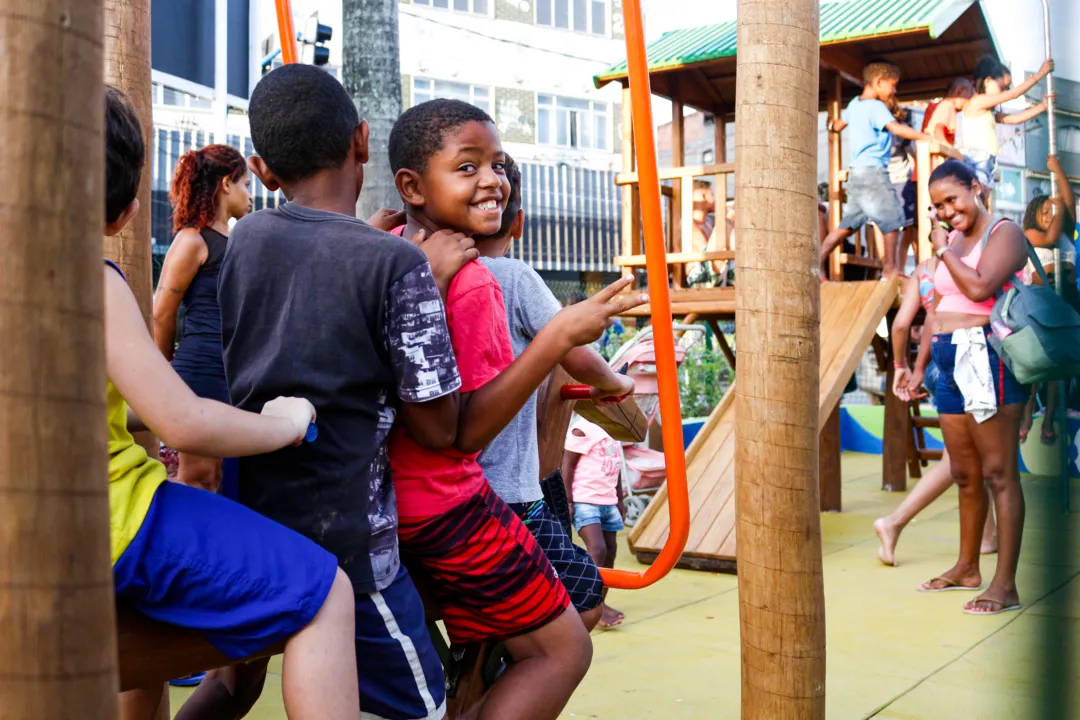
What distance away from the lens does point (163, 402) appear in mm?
1545

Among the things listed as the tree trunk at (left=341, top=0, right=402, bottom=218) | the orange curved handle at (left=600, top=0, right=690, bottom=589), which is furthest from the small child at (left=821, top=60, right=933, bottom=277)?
the orange curved handle at (left=600, top=0, right=690, bottom=589)

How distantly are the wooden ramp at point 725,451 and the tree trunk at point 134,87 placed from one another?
3196 mm

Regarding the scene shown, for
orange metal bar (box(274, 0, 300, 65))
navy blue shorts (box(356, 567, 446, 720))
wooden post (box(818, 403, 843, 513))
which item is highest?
orange metal bar (box(274, 0, 300, 65))

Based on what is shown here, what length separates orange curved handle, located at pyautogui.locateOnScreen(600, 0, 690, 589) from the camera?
2.09 metres

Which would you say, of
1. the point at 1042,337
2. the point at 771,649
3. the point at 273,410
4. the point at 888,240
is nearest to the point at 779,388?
the point at 771,649

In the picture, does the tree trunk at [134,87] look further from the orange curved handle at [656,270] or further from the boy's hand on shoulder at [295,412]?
the orange curved handle at [656,270]

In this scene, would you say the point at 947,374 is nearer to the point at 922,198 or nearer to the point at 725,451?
the point at 725,451

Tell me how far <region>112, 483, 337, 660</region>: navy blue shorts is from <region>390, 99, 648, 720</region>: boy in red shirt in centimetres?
36

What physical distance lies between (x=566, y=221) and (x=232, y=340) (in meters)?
20.8

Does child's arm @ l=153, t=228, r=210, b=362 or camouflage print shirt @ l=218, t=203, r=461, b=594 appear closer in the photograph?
camouflage print shirt @ l=218, t=203, r=461, b=594

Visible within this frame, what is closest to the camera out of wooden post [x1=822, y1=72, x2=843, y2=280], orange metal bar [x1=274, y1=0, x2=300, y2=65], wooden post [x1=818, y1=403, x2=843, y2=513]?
orange metal bar [x1=274, y1=0, x2=300, y2=65]

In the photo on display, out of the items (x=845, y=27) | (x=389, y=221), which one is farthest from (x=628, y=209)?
(x=389, y=221)

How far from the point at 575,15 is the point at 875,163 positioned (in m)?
22.3

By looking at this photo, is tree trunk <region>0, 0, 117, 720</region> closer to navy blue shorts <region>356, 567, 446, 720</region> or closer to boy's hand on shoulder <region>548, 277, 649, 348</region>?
navy blue shorts <region>356, 567, 446, 720</region>
